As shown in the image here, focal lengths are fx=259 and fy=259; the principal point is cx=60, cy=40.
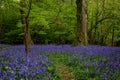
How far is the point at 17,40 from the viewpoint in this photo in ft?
111

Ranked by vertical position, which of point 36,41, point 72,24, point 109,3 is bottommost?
point 36,41

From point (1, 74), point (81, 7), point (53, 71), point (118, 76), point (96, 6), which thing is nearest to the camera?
point (1, 74)

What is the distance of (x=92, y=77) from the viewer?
8484 mm

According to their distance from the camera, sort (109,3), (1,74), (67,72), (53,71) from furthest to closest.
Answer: (109,3) < (67,72) < (53,71) < (1,74)

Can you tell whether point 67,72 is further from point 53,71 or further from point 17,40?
point 17,40

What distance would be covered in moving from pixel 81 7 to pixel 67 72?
1136cm

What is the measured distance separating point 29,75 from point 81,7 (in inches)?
568

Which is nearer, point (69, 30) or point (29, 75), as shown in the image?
point (29, 75)

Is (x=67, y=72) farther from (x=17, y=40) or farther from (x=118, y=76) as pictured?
(x=17, y=40)

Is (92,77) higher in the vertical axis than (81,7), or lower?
lower

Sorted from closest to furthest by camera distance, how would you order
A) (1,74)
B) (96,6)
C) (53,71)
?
(1,74) < (53,71) < (96,6)

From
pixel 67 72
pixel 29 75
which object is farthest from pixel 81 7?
pixel 29 75

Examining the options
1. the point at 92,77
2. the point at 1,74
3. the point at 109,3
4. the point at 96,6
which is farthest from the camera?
the point at 96,6

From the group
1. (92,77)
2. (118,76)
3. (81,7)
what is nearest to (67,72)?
(92,77)
